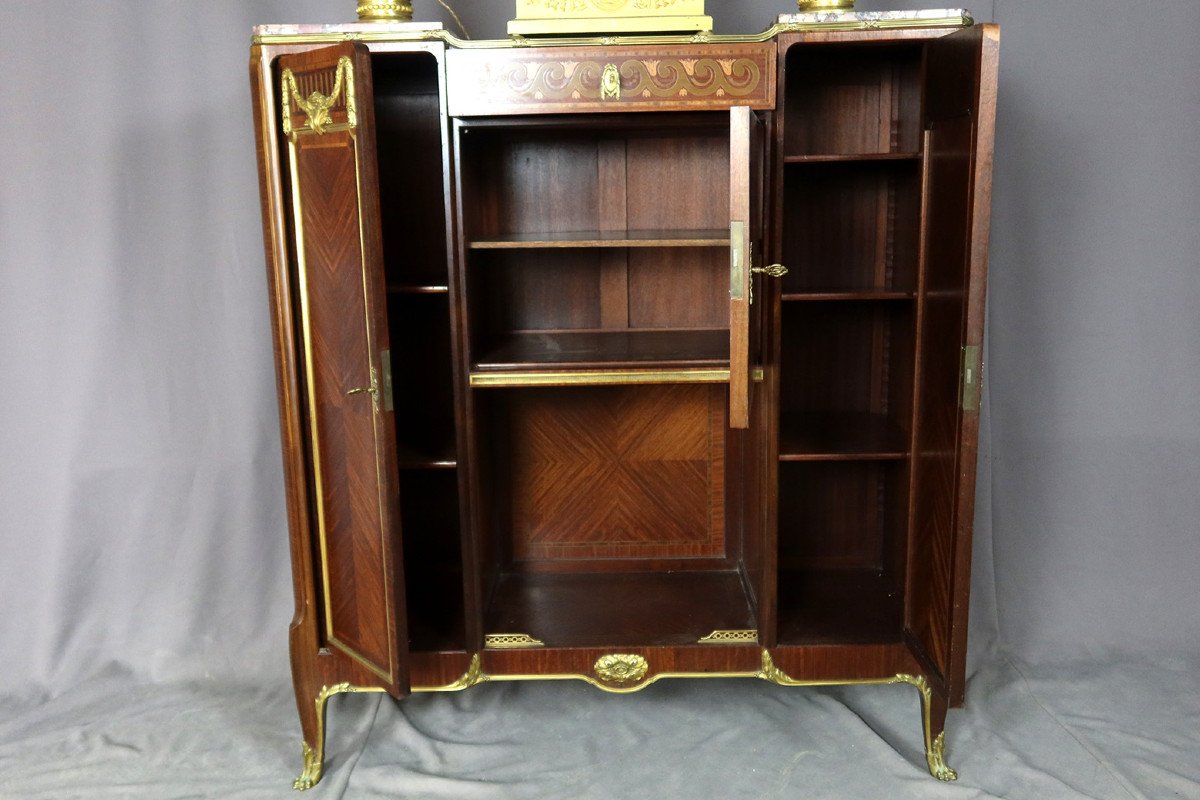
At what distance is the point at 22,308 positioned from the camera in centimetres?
268

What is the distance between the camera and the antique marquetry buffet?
6.70ft

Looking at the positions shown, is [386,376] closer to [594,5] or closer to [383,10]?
[383,10]

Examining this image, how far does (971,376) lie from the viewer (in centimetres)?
197

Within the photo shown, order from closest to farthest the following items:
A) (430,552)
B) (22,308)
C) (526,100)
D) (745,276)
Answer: (745,276) → (526,100) → (22,308) → (430,552)

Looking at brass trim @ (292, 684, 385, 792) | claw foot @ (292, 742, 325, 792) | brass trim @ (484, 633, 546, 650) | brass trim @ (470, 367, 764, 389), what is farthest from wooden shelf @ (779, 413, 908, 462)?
claw foot @ (292, 742, 325, 792)

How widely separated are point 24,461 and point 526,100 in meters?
1.79

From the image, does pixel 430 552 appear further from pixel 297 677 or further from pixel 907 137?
pixel 907 137

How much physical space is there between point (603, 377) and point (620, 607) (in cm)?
68

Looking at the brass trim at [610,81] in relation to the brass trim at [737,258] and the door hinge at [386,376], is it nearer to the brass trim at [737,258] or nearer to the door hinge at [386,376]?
the brass trim at [737,258]

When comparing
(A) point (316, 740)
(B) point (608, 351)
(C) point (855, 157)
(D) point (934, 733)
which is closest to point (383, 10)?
(B) point (608, 351)

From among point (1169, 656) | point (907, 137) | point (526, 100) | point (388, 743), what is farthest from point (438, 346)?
point (1169, 656)

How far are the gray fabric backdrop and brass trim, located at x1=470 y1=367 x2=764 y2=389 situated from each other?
905 mm

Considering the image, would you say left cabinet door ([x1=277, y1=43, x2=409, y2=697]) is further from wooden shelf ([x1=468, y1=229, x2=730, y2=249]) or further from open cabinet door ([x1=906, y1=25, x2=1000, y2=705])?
open cabinet door ([x1=906, y1=25, x2=1000, y2=705])

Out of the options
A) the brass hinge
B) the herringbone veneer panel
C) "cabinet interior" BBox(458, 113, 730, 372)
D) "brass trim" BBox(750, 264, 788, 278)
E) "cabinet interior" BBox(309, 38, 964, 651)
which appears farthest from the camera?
the herringbone veneer panel
